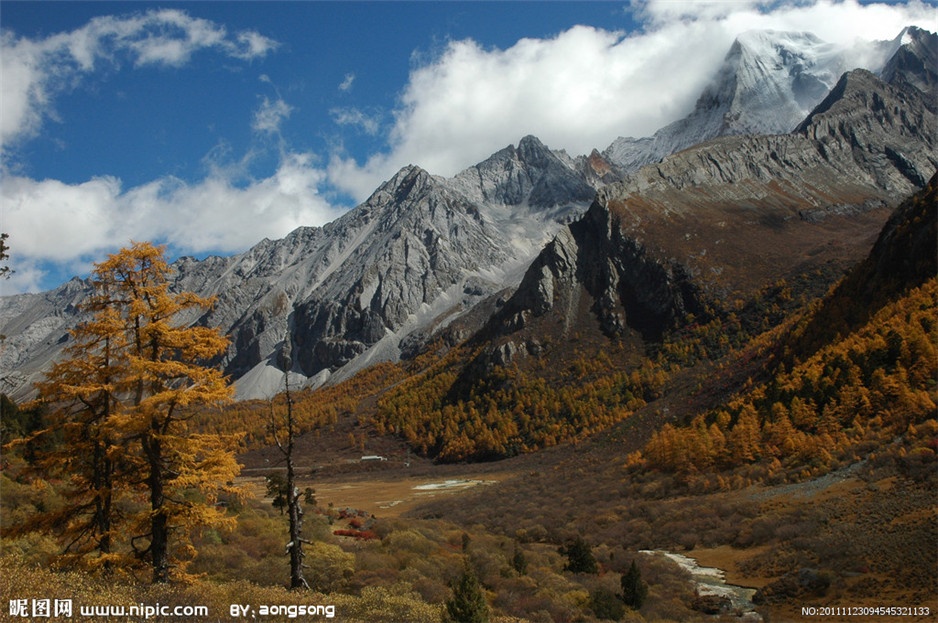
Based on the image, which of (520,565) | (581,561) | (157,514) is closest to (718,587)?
(581,561)

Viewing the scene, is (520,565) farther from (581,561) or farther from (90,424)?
(90,424)

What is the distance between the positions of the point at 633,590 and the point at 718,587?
556 cm

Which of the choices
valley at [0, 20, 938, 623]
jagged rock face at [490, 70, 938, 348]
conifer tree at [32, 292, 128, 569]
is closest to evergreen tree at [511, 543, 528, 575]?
valley at [0, 20, 938, 623]

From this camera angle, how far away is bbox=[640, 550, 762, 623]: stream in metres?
23.1

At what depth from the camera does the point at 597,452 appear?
76.9 m

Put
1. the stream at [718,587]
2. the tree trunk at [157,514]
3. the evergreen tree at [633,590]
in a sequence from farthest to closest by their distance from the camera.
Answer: the evergreen tree at [633,590] < the stream at [718,587] < the tree trunk at [157,514]

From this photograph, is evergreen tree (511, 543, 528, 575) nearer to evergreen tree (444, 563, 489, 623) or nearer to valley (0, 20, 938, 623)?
valley (0, 20, 938, 623)

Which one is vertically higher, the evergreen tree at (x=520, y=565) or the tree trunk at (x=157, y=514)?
the tree trunk at (x=157, y=514)

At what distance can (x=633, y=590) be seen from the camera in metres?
23.6

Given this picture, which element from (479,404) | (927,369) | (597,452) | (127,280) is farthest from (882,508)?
(479,404)

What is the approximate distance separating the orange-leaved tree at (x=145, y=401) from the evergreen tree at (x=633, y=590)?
16.8 meters

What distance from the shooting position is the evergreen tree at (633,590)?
23.4m

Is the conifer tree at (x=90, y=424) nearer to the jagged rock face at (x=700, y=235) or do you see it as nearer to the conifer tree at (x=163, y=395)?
the conifer tree at (x=163, y=395)

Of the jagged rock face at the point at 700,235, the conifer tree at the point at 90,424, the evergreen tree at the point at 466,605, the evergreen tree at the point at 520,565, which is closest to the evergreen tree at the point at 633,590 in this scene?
the evergreen tree at the point at 520,565
